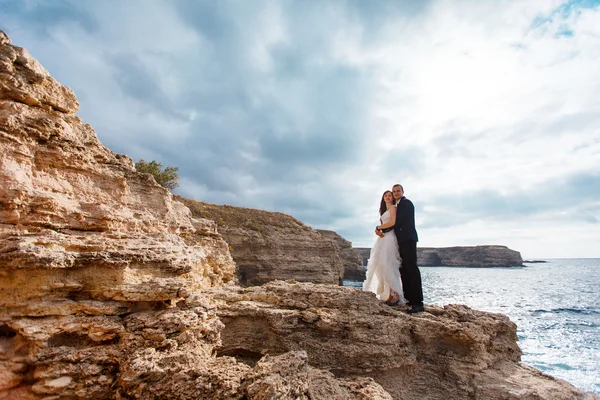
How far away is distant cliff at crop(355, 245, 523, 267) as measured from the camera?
14962 centimetres

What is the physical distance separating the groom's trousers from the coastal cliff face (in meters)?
0.47

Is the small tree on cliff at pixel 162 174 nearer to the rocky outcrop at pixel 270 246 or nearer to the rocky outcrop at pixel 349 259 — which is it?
the rocky outcrop at pixel 270 246

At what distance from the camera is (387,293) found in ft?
24.6

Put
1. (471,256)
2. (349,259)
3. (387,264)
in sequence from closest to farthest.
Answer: (387,264) → (349,259) → (471,256)

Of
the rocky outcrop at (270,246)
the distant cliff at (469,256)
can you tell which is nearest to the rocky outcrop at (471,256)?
the distant cliff at (469,256)

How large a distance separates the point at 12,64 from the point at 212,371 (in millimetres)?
6236

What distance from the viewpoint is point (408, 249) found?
7.36 m

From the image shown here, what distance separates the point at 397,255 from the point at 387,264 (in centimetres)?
37

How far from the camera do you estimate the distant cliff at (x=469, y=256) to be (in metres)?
150

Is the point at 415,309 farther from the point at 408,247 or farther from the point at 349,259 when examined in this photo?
the point at 349,259

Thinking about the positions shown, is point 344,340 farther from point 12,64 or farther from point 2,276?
point 12,64

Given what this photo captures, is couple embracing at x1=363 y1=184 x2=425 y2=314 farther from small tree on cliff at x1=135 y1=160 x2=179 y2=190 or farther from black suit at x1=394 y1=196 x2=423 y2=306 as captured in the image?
small tree on cliff at x1=135 y1=160 x2=179 y2=190

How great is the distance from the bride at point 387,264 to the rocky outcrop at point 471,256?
6760 inches

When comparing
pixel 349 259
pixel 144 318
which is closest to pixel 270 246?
pixel 144 318
